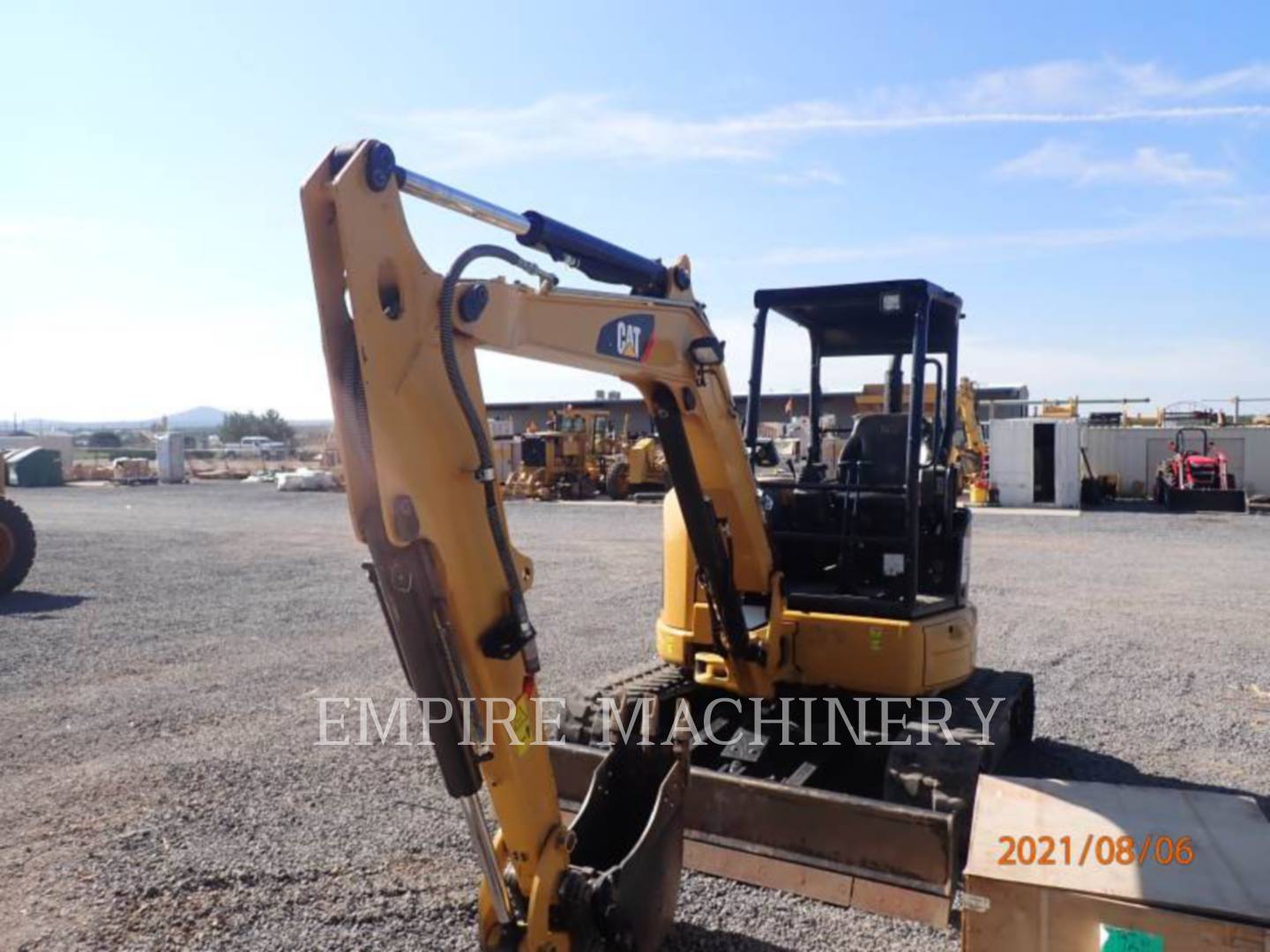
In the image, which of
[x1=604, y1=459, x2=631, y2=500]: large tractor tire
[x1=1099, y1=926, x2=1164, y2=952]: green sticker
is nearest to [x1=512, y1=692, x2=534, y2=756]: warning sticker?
[x1=1099, y1=926, x2=1164, y2=952]: green sticker

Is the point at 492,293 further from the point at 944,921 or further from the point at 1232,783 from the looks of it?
the point at 1232,783

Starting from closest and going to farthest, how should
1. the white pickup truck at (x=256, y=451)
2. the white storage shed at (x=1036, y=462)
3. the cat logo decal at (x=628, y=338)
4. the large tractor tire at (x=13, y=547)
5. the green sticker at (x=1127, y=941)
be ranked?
the green sticker at (x=1127, y=941) → the cat logo decal at (x=628, y=338) → the large tractor tire at (x=13, y=547) → the white storage shed at (x=1036, y=462) → the white pickup truck at (x=256, y=451)

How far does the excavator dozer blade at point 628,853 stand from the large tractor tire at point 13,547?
38.7 feet

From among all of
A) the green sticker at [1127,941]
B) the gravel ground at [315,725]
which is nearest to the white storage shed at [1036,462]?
the gravel ground at [315,725]

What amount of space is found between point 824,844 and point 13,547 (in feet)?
41.5

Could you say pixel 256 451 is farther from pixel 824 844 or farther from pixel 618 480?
pixel 824 844

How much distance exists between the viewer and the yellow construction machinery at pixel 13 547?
13.1 metres

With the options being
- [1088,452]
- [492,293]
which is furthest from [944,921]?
[1088,452]

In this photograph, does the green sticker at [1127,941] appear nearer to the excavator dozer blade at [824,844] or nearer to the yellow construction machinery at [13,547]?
the excavator dozer blade at [824,844]

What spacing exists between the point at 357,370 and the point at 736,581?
305 cm

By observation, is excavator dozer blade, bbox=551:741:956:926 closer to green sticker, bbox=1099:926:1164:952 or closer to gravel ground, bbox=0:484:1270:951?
gravel ground, bbox=0:484:1270:951

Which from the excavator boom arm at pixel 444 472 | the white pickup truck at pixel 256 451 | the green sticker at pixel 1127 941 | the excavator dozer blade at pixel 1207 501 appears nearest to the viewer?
the excavator boom arm at pixel 444 472

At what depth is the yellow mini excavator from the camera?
10.4ft

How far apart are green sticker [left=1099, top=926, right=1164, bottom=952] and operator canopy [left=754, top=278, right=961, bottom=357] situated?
3.41 meters
